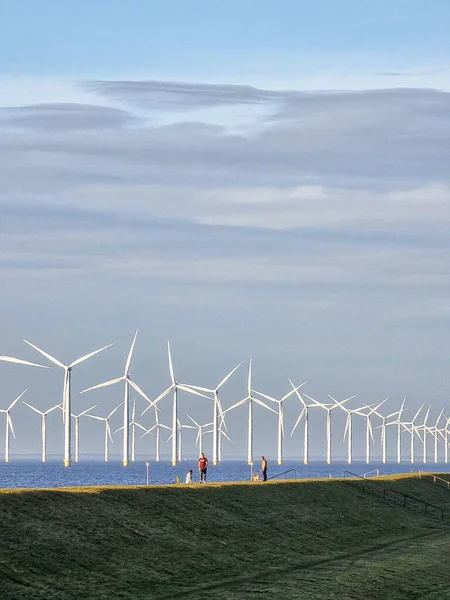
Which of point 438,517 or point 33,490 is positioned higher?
point 33,490

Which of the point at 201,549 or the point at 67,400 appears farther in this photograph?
the point at 67,400

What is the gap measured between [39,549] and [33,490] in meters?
9.73

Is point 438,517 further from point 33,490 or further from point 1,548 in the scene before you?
point 1,548

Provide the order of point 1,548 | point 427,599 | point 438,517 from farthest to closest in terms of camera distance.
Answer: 1. point 438,517
2. point 427,599
3. point 1,548

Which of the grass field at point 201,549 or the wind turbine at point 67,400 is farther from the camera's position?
the wind turbine at point 67,400

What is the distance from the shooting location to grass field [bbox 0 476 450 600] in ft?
161

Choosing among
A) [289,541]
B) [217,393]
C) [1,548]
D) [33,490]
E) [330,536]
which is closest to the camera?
[1,548]

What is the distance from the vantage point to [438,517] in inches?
4021

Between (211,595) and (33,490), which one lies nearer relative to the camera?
(211,595)

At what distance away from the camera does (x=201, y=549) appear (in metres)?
61.1

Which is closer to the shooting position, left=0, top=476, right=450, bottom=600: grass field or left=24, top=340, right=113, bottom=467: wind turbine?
left=0, top=476, right=450, bottom=600: grass field

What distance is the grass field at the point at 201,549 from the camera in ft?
161

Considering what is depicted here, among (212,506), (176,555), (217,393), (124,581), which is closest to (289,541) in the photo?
(212,506)

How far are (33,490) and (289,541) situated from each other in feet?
56.3
